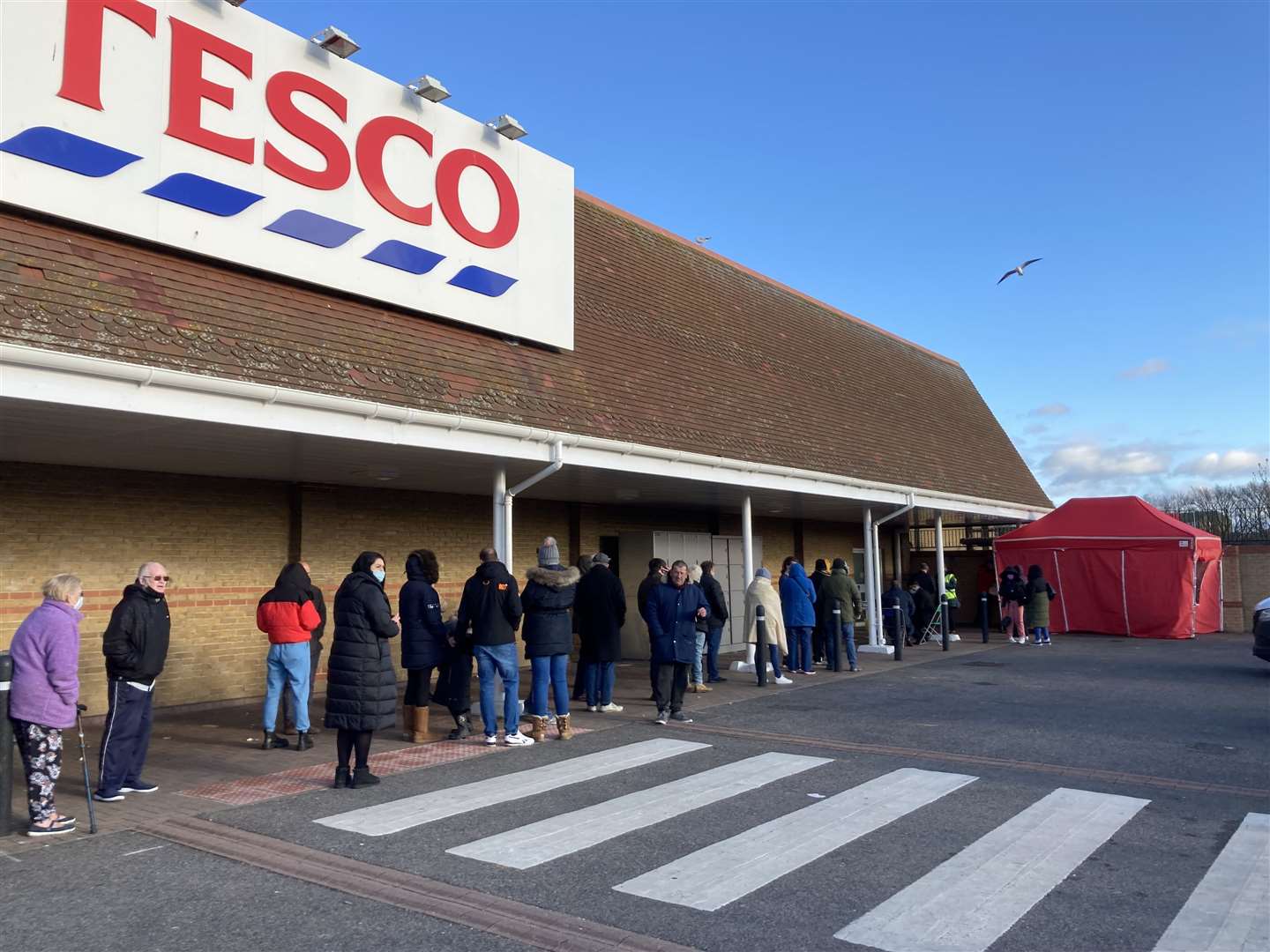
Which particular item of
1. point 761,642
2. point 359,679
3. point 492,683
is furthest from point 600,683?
point 359,679

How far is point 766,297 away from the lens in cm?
1973

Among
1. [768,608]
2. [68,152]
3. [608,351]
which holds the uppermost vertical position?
[68,152]

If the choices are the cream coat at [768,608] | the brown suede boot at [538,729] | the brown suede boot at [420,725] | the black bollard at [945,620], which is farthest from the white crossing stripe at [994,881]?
the black bollard at [945,620]

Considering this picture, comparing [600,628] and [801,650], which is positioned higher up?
[600,628]

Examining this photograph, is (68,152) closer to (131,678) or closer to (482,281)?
(131,678)

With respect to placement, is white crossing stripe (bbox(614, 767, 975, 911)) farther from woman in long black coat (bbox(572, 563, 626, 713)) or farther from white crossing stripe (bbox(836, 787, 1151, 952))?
woman in long black coat (bbox(572, 563, 626, 713))

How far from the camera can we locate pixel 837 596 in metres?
14.5

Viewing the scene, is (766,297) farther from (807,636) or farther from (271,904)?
(271,904)

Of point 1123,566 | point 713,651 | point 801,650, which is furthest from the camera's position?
point 1123,566

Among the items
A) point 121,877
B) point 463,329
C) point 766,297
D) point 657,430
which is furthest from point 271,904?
point 766,297

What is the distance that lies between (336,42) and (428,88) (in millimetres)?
1113

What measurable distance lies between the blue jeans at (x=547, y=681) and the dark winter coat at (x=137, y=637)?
3.14 meters

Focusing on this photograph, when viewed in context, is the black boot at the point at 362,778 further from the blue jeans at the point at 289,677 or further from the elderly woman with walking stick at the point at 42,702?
the elderly woman with walking stick at the point at 42,702

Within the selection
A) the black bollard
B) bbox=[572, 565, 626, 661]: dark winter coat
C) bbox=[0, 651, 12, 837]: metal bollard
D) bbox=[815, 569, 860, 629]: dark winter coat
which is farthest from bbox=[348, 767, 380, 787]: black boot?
the black bollard
